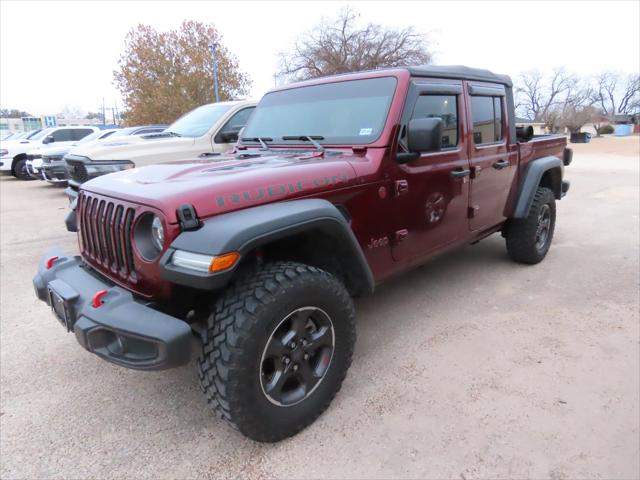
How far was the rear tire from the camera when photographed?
4566 millimetres

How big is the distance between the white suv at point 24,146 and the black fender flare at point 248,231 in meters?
14.8

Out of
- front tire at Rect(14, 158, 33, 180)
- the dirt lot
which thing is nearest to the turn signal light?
the dirt lot

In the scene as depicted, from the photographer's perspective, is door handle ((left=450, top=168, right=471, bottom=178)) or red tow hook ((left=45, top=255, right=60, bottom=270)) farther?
door handle ((left=450, top=168, right=471, bottom=178))

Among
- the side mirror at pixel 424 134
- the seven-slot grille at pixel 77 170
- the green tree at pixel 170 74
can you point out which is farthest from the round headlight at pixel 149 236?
the green tree at pixel 170 74

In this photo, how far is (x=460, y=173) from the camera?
11.3 ft

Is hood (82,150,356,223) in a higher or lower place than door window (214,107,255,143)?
lower

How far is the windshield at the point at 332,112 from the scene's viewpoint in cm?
302

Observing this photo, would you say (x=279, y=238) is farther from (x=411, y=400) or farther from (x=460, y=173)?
(x=460, y=173)

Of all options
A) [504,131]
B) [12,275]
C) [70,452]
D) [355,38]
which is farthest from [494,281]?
[355,38]

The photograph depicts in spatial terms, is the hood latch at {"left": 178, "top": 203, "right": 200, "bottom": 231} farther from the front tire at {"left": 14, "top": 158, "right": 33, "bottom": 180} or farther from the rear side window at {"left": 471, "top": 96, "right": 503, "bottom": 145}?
the front tire at {"left": 14, "top": 158, "right": 33, "bottom": 180}

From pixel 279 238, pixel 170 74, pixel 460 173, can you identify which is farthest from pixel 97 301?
pixel 170 74

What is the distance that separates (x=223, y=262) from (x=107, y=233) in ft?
2.85

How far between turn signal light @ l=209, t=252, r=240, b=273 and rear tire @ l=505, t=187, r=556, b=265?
3.51 metres

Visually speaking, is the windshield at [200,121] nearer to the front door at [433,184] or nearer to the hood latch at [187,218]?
the front door at [433,184]
